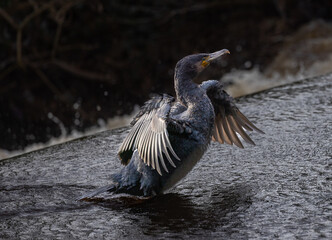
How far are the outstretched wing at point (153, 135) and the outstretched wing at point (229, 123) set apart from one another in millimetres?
557

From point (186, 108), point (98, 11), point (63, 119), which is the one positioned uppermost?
point (98, 11)

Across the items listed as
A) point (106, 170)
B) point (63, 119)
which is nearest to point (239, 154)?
point (106, 170)

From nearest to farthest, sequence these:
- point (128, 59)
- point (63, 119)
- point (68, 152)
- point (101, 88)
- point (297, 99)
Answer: point (68, 152)
point (297, 99)
point (63, 119)
point (101, 88)
point (128, 59)

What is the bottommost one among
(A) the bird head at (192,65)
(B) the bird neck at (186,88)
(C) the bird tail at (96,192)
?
(C) the bird tail at (96,192)

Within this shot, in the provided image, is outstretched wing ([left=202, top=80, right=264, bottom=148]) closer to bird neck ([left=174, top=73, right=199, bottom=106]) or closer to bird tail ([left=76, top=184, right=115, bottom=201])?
bird neck ([left=174, top=73, right=199, bottom=106])

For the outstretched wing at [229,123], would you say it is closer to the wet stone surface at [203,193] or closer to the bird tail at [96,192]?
the wet stone surface at [203,193]

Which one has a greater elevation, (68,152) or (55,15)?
(55,15)

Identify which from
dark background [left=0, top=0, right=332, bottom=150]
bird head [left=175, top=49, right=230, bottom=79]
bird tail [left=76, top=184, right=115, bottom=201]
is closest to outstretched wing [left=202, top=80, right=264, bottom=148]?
bird head [left=175, top=49, right=230, bottom=79]

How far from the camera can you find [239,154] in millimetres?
3598

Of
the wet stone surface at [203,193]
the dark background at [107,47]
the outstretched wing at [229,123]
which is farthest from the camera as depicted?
the dark background at [107,47]

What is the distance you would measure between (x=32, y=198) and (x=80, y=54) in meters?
5.35

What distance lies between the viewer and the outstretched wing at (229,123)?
3518 mm

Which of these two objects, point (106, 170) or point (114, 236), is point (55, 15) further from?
point (114, 236)

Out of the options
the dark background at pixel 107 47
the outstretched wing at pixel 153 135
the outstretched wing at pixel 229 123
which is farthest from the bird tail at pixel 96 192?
the dark background at pixel 107 47
